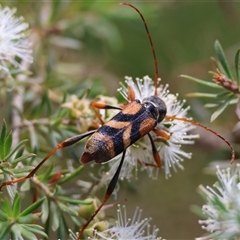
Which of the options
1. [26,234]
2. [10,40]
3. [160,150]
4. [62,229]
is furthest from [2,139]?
[160,150]

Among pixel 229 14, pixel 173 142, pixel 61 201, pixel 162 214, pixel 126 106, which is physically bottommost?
pixel 162 214

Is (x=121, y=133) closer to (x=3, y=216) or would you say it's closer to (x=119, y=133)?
(x=119, y=133)

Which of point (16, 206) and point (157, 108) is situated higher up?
point (157, 108)

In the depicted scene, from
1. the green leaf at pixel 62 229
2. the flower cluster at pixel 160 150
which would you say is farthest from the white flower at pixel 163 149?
the green leaf at pixel 62 229

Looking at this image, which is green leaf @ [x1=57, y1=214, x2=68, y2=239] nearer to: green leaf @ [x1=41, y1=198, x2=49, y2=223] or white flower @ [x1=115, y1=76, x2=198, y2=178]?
green leaf @ [x1=41, y1=198, x2=49, y2=223]

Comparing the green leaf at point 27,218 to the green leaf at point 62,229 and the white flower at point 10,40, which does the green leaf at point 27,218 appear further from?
the white flower at point 10,40

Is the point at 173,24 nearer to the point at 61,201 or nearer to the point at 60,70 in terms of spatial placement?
the point at 60,70

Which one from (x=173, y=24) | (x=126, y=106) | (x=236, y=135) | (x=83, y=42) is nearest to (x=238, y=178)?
(x=126, y=106)

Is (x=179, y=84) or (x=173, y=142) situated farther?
(x=179, y=84)

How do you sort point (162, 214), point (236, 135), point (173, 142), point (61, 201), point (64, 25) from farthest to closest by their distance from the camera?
point (162, 214)
point (64, 25)
point (236, 135)
point (173, 142)
point (61, 201)
